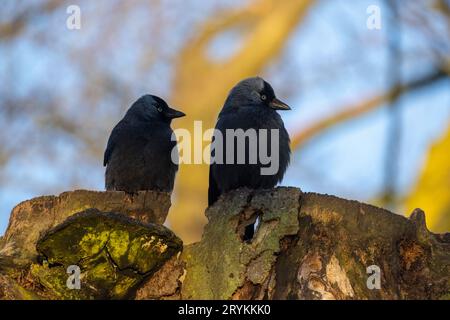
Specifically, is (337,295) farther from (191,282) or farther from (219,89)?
(219,89)

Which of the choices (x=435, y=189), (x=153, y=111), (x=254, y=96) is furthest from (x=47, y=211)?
(x=435, y=189)

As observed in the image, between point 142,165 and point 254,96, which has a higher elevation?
point 254,96

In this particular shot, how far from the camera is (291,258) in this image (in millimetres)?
4430

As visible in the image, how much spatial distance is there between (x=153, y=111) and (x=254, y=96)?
3.01ft

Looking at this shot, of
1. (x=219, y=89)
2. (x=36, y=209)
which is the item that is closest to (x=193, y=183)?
(x=219, y=89)

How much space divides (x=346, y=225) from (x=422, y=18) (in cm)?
739

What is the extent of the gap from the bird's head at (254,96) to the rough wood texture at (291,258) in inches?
89.0

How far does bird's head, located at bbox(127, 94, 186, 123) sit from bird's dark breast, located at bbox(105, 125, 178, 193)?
13.2 inches

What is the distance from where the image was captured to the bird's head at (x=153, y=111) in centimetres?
731

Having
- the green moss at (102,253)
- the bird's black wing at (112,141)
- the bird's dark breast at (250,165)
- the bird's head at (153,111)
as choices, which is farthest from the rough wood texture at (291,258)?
the bird's head at (153,111)

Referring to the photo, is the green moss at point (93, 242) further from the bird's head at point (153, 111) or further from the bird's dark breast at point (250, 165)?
the bird's head at point (153, 111)

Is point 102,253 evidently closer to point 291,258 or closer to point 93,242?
point 93,242

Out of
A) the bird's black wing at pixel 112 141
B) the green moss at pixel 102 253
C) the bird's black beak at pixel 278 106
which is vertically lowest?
the green moss at pixel 102 253

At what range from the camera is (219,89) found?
12.2 m
